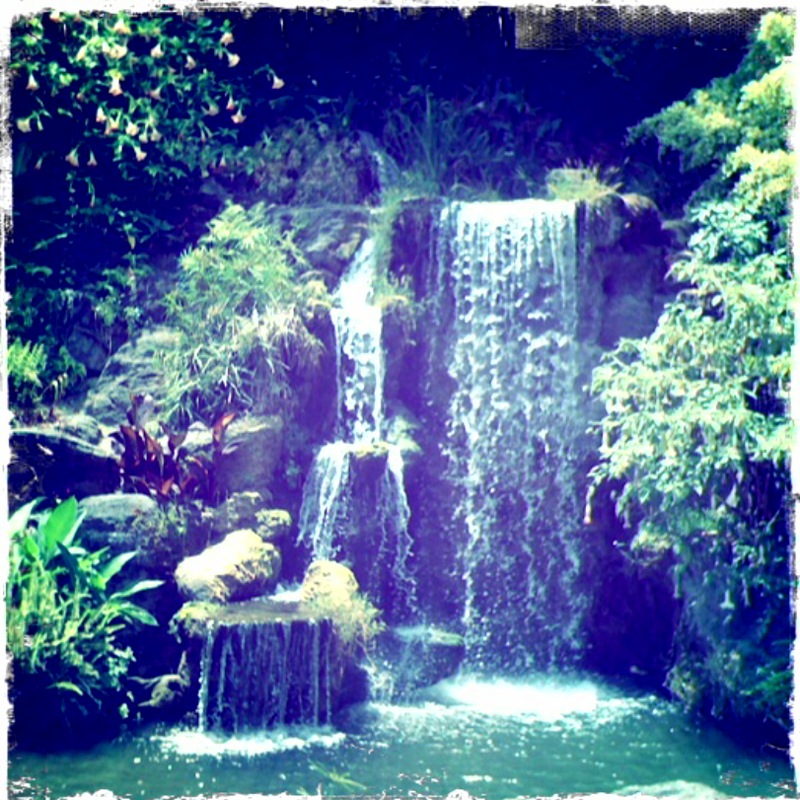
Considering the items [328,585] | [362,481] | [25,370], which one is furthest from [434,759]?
[25,370]

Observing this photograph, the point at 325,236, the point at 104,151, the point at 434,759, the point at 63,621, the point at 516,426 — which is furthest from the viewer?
the point at 104,151

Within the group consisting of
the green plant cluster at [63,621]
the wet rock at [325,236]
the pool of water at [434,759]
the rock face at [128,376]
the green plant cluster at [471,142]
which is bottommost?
the pool of water at [434,759]

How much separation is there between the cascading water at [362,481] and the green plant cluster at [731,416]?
1321 mm

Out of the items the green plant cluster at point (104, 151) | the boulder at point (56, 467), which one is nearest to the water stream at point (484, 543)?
the boulder at point (56, 467)

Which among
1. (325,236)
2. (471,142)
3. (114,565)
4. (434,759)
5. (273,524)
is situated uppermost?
(471,142)

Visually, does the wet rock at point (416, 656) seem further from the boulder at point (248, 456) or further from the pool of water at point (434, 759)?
the boulder at point (248, 456)

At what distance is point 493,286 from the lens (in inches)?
303

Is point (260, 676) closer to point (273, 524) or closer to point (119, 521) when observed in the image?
point (273, 524)

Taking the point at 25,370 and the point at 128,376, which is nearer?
the point at 25,370

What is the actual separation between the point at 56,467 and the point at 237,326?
55.0 inches

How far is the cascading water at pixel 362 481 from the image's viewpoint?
7.45m

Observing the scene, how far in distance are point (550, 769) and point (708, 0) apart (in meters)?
4.43

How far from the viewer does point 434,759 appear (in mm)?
6520

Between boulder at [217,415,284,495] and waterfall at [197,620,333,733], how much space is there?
3.30ft
